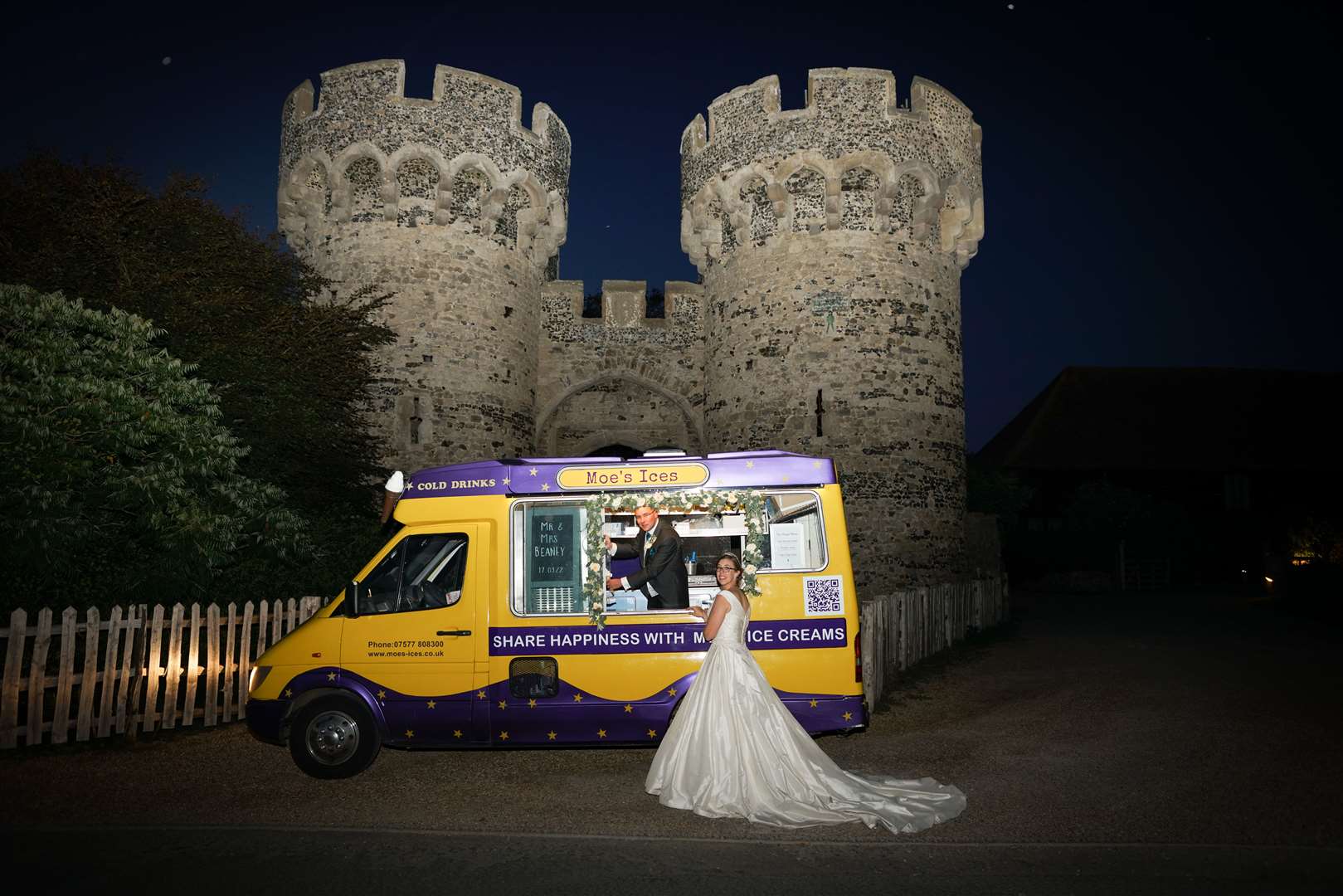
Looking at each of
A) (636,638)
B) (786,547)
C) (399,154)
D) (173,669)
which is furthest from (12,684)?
(399,154)

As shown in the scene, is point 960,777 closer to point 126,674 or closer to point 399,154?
point 126,674

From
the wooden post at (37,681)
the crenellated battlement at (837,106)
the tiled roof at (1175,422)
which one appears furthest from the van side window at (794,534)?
the tiled roof at (1175,422)

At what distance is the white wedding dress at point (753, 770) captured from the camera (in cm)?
522

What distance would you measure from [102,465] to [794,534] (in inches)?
254

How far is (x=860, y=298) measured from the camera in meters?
18.5

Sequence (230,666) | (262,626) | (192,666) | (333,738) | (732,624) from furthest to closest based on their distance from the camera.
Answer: (262,626) → (230,666) → (192,666) → (333,738) → (732,624)

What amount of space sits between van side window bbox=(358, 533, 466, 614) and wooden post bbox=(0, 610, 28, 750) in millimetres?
2799

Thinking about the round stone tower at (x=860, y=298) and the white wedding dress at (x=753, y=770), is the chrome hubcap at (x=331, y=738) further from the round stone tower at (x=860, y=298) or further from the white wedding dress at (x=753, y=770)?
the round stone tower at (x=860, y=298)

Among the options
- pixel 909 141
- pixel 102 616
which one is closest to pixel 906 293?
pixel 909 141

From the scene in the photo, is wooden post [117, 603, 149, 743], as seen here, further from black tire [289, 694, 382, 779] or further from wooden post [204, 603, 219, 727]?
black tire [289, 694, 382, 779]

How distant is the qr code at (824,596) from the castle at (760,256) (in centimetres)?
1159

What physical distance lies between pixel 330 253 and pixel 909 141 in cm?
1218

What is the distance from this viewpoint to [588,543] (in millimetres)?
6699

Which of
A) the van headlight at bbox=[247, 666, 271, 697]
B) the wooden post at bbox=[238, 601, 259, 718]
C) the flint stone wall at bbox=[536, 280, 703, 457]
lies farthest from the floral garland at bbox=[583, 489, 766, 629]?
the flint stone wall at bbox=[536, 280, 703, 457]
